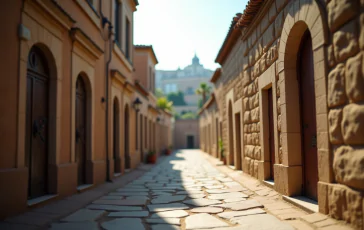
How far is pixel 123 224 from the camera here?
4234 mm

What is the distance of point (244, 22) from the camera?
773 centimetres

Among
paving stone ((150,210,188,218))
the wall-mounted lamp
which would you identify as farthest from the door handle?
the wall-mounted lamp

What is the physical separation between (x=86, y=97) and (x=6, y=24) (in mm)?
3711

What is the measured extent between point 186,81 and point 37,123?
78054 millimetres

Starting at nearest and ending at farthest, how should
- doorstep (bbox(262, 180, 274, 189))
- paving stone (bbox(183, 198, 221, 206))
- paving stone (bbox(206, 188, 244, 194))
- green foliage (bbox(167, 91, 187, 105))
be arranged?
1. paving stone (bbox(183, 198, 221, 206))
2. doorstep (bbox(262, 180, 274, 189))
3. paving stone (bbox(206, 188, 244, 194))
4. green foliage (bbox(167, 91, 187, 105))

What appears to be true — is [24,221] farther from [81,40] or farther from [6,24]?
[81,40]

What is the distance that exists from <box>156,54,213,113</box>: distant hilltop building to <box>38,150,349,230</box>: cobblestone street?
6118cm

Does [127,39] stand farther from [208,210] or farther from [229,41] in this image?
[208,210]

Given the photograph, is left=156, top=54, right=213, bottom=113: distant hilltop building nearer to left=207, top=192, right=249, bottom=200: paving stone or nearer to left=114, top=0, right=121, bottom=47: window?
left=114, top=0, right=121, bottom=47: window

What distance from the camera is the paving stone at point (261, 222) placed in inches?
150

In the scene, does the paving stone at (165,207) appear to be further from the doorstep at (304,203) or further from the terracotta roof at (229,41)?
the terracotta roof at (229,41)

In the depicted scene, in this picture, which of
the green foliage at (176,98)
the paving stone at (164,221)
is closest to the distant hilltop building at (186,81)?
the green foliage at (176,98)

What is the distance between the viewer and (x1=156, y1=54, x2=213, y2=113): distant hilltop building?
249ft

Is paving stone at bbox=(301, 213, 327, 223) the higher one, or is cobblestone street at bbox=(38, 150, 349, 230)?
paving stone at bbox=(301, 213, 327, 223)
